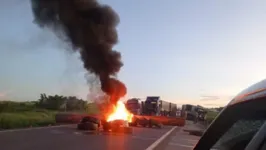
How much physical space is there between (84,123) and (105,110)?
9816mm

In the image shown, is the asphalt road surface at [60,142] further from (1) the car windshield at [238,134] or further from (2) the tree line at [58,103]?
(2) the tree line at [58,103]

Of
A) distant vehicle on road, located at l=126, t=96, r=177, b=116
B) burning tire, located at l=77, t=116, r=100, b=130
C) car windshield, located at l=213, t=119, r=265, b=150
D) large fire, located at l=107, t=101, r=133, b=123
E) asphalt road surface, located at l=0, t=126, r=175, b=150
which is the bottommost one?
asphalt road surface, located at l=0, t=126, r=175, b=150

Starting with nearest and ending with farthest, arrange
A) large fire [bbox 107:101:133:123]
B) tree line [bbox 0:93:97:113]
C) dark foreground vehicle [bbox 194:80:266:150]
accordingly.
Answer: dark foreground vehicle [bbox 194:80:266:150] → large fire [bbox 107:101:133:123] → tree line [bbox 0:93:97:113]

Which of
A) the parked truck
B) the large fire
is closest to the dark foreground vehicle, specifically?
the large fire

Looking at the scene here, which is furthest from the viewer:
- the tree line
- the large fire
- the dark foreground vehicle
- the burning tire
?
the tree line

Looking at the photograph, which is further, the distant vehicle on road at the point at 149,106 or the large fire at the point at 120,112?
the distant vehicle on road at the point at 149,106

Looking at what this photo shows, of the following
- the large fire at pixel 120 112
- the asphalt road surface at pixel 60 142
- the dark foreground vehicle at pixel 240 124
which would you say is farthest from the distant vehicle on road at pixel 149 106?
the dark foreground vehicle at pixel 240 124

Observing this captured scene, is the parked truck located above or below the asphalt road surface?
above

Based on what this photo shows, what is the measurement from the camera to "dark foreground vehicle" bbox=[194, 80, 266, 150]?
227 cm

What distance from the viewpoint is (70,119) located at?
47.0 meters

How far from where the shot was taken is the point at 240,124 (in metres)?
2.66

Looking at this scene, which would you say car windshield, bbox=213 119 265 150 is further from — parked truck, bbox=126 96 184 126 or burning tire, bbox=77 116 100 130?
parked truck, bbox=126 96 184 126

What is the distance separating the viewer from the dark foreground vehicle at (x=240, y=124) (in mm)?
2268

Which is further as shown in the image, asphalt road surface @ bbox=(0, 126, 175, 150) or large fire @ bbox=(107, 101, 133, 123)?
large fire @ bbox=(107, 101, 133, 123)
